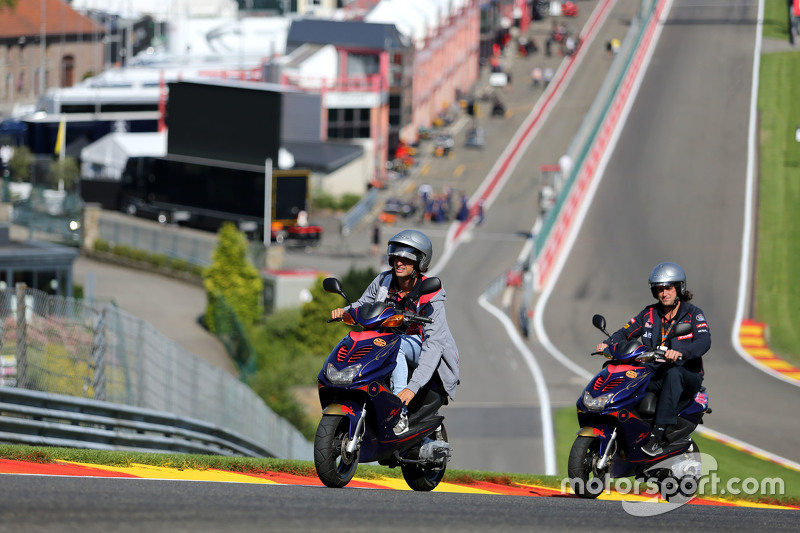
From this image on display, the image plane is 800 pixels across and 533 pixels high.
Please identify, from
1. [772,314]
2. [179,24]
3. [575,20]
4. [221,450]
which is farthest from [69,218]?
[575,20]

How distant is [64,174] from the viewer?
65938 millimetres

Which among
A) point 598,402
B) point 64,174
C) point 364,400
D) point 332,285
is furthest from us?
point 64,174

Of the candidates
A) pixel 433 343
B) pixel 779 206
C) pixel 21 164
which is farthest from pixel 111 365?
pixel 21 164

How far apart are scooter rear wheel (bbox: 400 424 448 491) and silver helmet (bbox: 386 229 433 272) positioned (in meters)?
1.52

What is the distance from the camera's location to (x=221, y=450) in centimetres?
1869

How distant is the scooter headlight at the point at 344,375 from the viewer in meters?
9.84

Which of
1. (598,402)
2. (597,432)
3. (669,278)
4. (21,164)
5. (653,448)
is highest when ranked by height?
(669,278)

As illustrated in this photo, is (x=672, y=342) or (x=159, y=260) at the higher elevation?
(x=672, y=342)

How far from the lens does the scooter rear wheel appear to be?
11060mm

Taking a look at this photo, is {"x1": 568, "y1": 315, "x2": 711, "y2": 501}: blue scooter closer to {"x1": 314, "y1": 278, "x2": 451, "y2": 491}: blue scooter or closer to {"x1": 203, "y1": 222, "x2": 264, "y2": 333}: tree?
{"x1": 314, "y1": 278, "x2": 451, "y2": 491}: blue scooter

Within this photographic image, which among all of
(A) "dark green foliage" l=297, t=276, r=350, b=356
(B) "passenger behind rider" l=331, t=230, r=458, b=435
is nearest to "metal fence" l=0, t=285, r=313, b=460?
(B) "passenger behind rider" l=331, t=230, r=458, b=435

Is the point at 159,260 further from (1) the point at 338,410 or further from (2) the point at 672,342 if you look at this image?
(1) the point at 338,410

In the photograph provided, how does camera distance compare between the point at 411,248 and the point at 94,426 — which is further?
the point at 94,426

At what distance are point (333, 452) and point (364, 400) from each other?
465 mm
